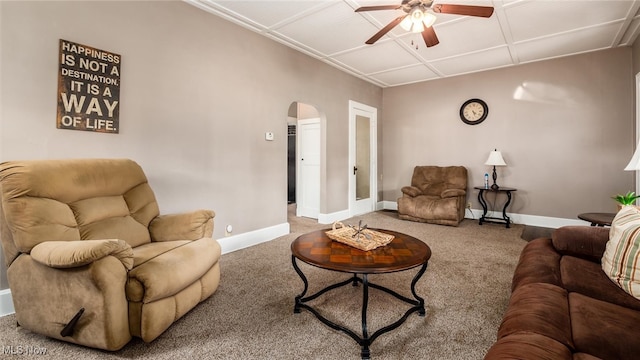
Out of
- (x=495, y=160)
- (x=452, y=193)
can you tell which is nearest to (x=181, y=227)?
(x=452, y=193)

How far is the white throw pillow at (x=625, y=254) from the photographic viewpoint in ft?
4.21

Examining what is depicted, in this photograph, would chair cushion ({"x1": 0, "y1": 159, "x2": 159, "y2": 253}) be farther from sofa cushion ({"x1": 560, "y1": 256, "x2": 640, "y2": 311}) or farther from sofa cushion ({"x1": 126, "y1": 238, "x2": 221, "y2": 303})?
sofa cushion ({"x1": 560, "y1": 256, "x2": 640, "y2": 311})

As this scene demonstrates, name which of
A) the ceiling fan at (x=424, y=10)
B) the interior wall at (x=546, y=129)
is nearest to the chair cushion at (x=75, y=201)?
the ceiling fan at (x=424, y=10)

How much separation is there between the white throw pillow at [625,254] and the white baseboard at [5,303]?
11.7ft

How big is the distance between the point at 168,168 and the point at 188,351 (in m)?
1.75

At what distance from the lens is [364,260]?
5.47 ft

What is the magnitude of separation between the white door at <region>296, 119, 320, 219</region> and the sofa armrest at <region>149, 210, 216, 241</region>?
3068mm

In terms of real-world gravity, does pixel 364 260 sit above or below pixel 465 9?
below

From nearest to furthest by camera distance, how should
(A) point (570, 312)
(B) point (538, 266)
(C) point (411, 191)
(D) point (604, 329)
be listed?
(D) point (604, 329), (A) point (570, 312), (B) point (538, 266), (C) point (411, 191)

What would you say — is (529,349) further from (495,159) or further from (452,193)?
(495,159)

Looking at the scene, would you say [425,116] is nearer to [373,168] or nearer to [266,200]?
[373,168]

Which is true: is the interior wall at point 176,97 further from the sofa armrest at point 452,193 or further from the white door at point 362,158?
the sofa armrest at point 452,193

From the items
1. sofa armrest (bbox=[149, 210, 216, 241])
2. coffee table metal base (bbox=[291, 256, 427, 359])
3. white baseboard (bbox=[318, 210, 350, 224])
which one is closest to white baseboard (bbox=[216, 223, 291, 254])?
white baseboard (bbox=[318, 210, 350, 224])

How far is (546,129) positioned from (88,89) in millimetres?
5824
